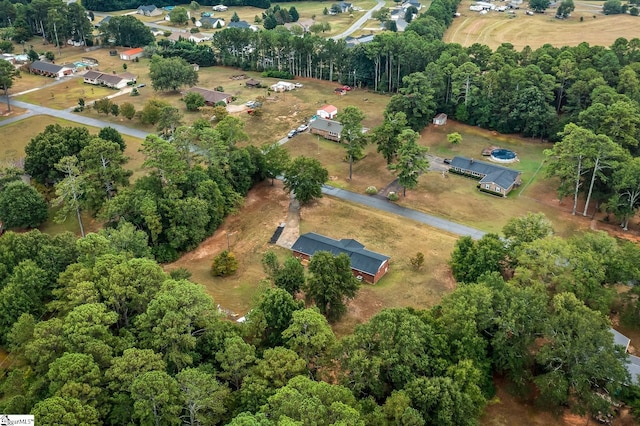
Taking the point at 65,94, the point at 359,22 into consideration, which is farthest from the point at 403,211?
the point at 359,22

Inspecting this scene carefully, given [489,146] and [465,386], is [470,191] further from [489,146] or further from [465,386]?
[465,386]

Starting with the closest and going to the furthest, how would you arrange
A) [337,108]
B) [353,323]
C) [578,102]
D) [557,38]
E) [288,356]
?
[288,356]
[353,323]
[578,102]
[337,108]
[557,38]

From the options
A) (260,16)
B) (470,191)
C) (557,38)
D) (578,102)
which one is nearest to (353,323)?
(470,191)

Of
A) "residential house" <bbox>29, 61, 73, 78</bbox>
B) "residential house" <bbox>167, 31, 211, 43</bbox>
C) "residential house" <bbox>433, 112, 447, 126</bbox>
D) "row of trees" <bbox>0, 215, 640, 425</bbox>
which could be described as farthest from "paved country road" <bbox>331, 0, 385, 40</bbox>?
"row of trees" <bbox>0, 215, 640, 425</bbox>

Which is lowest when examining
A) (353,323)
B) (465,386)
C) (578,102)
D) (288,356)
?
(353,323)

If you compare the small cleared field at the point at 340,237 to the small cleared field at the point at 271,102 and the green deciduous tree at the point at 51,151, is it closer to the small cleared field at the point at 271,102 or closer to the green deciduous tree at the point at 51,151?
the small cleared field at the point at 271,102
